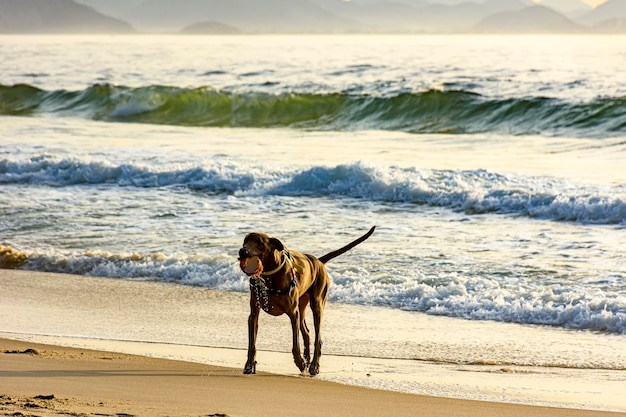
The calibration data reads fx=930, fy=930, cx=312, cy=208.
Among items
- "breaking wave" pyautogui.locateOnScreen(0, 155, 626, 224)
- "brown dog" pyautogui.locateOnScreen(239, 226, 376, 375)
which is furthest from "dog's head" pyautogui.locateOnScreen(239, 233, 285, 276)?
"breaking wave" pyautogui.locateOnScreen(0, 155, 626, 224)

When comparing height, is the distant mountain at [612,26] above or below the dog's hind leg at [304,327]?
above

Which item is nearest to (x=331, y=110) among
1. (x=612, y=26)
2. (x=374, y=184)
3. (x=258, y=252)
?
(x=374, y=184)

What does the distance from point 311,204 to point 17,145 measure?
414 inches

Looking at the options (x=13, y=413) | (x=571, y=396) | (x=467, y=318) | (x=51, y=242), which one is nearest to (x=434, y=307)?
(x=467, y=318)

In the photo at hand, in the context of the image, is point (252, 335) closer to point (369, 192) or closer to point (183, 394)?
point (183, 394)

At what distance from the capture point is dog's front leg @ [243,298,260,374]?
587 cm

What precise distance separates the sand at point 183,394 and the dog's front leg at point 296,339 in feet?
0.33

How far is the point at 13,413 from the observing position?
473 cm

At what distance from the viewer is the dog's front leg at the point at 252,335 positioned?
5.87 meters

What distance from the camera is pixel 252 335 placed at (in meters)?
5.95

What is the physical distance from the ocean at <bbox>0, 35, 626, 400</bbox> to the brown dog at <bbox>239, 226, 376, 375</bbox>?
220 cm

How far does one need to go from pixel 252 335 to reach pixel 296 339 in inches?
11.3

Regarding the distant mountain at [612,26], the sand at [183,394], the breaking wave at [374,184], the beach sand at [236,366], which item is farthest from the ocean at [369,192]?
the distant mountain at [612,26]

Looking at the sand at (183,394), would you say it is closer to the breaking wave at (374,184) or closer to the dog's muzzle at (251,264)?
the dog's muzzle at (251,264)
